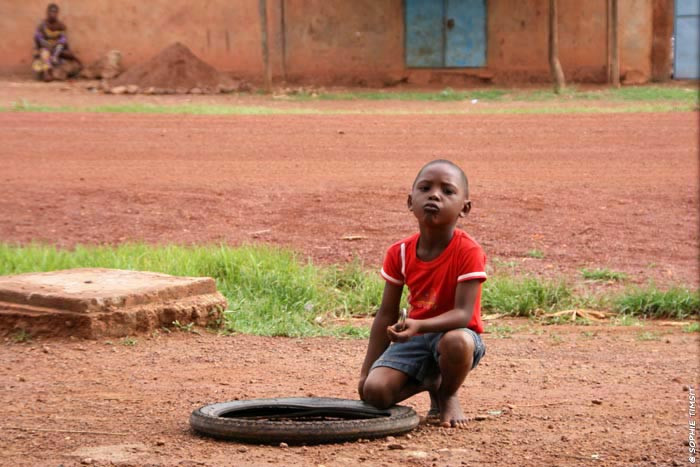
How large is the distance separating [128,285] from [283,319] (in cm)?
97

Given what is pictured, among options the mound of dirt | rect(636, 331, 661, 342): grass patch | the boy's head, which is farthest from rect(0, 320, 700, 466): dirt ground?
the boy's head

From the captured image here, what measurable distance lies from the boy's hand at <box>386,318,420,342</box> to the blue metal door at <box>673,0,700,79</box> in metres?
18.7

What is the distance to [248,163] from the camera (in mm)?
10938

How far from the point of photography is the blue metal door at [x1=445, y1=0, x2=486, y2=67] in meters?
21.2

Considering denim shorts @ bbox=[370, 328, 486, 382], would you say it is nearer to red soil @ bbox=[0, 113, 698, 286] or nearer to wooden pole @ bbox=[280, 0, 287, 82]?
red soil @ bbox=[0, 113, 698, 286]

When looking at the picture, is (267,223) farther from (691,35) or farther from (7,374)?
(691,35)

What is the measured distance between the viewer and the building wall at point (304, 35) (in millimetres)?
20891

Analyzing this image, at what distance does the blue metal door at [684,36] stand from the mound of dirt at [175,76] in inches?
338

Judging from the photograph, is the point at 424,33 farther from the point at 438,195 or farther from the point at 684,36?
the point at 438,195

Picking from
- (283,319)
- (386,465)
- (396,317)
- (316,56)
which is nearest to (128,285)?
(283,319)

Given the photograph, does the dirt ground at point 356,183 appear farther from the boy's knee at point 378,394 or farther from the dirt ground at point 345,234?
the boy's knee at point 378,394

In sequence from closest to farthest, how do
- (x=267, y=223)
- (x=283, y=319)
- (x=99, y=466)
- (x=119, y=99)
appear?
1. (x=99, y=466)
2. (x=283, y=319)
3. (x=267, y=223)
4. (x=119, y=99)

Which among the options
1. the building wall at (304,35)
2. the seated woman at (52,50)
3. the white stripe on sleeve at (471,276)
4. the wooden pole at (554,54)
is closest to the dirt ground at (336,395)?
the white stripe on sleeve at (471,276)

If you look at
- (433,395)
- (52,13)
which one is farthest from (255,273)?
(52,13)
